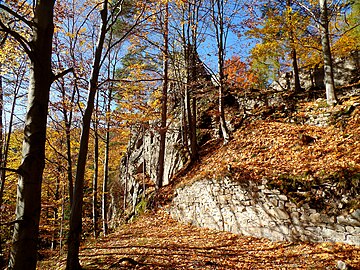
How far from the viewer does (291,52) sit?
12109 mm

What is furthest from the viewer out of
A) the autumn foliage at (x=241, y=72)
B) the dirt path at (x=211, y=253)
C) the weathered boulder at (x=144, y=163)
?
the autumn foliage at (x=241, y=72)

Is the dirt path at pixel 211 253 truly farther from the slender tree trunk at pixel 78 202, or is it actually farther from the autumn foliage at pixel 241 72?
the autumn foliage at pixel 241 72

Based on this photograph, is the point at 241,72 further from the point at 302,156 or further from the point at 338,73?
the point at 302,156

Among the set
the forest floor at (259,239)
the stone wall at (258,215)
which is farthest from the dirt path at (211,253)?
the stone wall at (258,215)

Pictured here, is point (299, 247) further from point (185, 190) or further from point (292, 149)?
point (185, 190)

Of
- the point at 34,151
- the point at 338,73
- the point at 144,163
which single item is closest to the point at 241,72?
the point at 338,73

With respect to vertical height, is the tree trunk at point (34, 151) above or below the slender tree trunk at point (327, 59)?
below

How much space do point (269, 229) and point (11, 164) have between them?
13834 mm

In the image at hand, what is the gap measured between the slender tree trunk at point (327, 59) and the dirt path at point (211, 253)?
236 inches

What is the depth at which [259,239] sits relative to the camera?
582 centimetres

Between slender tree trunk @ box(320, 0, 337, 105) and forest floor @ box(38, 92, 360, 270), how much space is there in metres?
0.57

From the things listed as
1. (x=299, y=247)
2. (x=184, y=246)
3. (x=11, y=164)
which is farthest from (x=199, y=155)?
(x=11, y=164)

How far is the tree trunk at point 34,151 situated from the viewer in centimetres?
168

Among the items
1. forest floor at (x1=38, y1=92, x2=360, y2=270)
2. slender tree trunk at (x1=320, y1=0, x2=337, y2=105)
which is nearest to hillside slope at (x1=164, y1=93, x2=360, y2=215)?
forest floor at (x1=38, y1=92, x2=360, y2=270)
